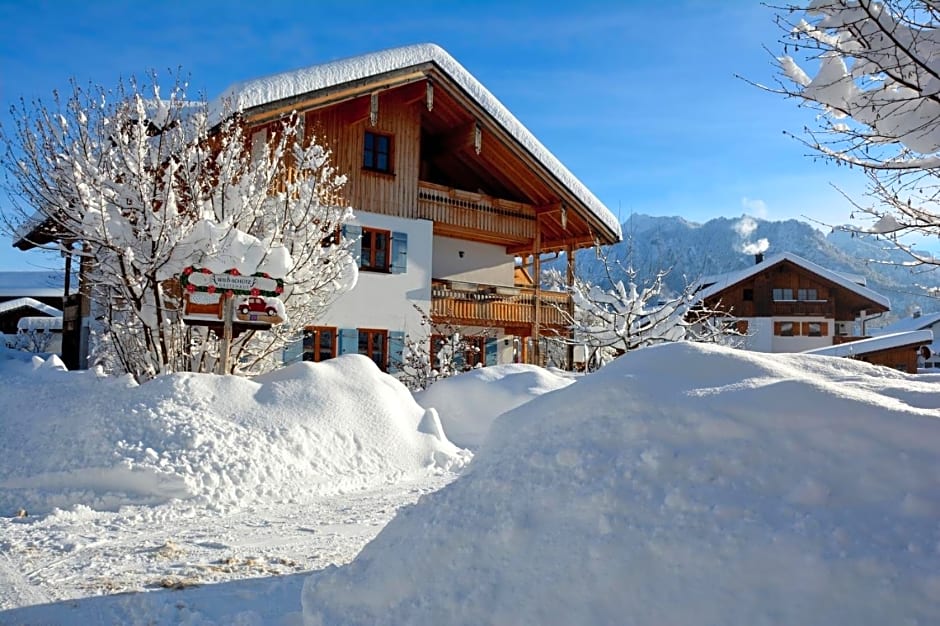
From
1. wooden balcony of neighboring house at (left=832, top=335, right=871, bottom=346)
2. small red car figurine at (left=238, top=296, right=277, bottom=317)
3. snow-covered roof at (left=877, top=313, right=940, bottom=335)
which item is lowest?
wooden balcony of neighboring house at (left=832, top=335, right=871, bottom=346)

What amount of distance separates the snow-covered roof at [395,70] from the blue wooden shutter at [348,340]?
541 centimetres

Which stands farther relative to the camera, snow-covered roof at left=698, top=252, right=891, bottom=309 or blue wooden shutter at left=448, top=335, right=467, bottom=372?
snow-covered roof at left=698, top=252, right=891, bottom=309

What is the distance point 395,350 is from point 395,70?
6462 mm

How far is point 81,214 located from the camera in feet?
33.9

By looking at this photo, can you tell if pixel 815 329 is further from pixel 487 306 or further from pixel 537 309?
pixel 487 306

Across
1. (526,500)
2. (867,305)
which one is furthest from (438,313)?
(867,305)

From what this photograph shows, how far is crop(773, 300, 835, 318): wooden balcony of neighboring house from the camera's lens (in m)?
39.1

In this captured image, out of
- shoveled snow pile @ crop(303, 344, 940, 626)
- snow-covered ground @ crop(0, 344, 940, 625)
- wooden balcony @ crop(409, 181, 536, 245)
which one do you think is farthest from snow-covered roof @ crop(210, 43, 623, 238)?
shoveled snow pile @ crop(303, 344, 940, 626)

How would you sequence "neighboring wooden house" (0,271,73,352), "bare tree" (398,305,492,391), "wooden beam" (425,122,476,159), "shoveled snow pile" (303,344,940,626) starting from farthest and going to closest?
1. "neighboring wooden house" (0,271,73,352)
2. "wooden beam" (425,122,476,159)
3. "bare tree" (398,305,492,391)
4. "shoveled snow pile" (303,344,940,626)

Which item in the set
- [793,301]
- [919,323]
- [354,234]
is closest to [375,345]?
[354,234]

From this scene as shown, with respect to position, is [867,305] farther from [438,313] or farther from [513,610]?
[513,610]

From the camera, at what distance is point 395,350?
18.0 m

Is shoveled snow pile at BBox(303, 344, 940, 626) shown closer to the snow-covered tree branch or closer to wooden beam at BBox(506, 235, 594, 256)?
the snow-covered tree branch

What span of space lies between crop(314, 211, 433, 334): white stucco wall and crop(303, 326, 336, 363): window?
24 cm
